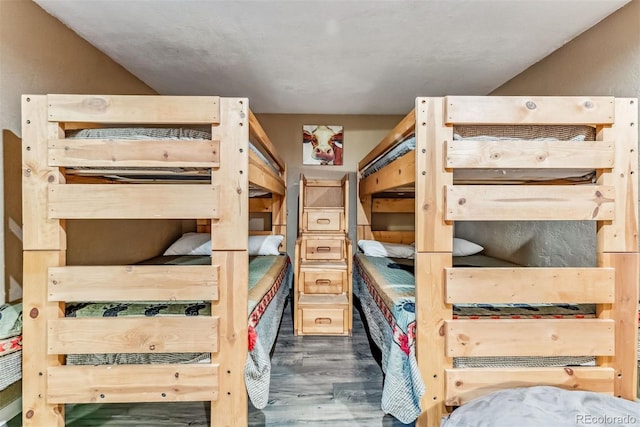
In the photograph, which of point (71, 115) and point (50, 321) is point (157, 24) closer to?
point (71, 115)

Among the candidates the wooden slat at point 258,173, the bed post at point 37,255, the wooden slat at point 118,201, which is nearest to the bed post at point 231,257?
the wooden slat at point 118,201

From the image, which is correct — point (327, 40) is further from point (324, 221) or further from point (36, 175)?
point (36, 175)

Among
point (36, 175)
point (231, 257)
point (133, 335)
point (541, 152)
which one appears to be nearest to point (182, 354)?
point (133, 335)

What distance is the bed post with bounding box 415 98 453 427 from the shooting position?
128 cm

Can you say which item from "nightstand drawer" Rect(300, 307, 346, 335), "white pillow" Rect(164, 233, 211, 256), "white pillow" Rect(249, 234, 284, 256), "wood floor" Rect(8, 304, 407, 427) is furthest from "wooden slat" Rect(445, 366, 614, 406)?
"white pillow" Rect(164, 233, 211, 256)

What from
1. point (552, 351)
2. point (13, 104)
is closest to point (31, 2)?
point (13, 104)

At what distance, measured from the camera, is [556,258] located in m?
2.08

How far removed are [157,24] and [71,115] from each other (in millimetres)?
874

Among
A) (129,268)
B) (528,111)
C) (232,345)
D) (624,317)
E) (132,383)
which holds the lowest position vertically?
(132,383)

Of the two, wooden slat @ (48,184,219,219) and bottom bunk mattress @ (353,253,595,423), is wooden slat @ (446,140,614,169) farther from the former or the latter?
wooden slat @ (48,184,219,219)

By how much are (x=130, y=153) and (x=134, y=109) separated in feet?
0.59

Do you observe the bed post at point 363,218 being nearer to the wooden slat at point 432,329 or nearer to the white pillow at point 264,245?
the white pillow at point 264,245
